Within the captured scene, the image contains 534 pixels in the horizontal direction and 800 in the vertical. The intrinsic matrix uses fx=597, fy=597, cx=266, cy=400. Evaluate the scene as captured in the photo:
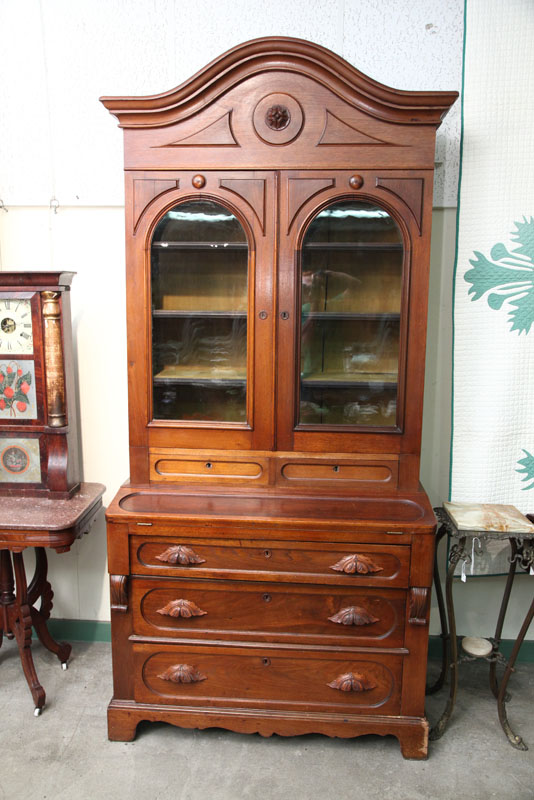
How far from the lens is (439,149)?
2.46 m

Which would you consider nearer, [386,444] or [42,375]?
[386,444]

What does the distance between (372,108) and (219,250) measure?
2.29ft

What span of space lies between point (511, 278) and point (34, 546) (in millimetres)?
2164

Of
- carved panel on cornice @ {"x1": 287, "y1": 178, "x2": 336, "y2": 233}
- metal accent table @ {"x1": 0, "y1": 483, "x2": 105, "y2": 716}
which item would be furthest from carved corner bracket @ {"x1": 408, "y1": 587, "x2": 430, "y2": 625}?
carved panel on cornice @ {"x1": 287, "y1": 178, "x2": 336, "y2": 233}

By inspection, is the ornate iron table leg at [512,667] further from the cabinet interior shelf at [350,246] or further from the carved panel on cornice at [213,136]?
the carved panel on cornice at [213,136]

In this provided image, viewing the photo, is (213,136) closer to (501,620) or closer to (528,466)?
(528,466)

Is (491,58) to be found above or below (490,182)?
above

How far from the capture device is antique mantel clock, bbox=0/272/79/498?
234 centimetres

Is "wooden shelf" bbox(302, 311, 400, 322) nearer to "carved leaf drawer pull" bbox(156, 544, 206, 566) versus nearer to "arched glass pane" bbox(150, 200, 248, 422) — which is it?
"arched glass pane" bbox(150, 200, 248, 422)

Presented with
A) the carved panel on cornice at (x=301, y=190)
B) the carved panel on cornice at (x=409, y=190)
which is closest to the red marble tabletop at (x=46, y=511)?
the carved panel on cornice at (x=301, y=190)

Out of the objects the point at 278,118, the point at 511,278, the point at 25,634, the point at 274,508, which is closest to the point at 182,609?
the point at 274,508

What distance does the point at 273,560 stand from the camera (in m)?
2.04

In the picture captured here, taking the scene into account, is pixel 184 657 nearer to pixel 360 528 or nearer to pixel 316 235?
pixel 360 528

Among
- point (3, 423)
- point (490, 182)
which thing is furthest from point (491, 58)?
point (3, 423)
